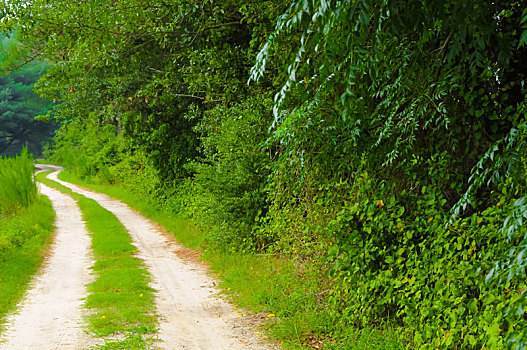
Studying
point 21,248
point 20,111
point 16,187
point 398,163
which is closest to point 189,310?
point 398,163

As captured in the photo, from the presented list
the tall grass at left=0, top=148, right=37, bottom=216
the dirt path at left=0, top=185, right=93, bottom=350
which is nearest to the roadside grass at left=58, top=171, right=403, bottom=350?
the dirt path at left=0, top=185, right=93, bottom=350

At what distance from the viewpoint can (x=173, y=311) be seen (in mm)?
7016

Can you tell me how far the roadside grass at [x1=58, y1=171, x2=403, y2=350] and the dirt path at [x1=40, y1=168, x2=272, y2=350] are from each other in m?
0.28

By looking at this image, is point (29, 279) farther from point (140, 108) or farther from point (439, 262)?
point (140, 108)

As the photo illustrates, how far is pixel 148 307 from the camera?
7.11 metres

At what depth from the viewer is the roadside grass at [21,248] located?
8.08m

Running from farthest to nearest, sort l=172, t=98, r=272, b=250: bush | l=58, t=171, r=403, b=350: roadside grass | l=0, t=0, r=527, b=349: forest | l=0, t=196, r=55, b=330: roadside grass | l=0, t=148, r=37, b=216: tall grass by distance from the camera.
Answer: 1. l=0, t=148, r=37, b=216: tall grass
2. l=172, t=98, r=272, b=250: bush
3. l=0, t=196, r=55, b=330: roadside grass
4. l=58, t=171, r=403, b=350: roadside grass
5. l=0, t=0, r=527, b=349: forest

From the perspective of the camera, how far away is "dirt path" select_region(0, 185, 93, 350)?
5758 mm

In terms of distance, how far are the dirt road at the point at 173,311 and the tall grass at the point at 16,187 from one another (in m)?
4.27

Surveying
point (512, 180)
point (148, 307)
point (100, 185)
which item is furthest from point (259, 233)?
point (100, 185)

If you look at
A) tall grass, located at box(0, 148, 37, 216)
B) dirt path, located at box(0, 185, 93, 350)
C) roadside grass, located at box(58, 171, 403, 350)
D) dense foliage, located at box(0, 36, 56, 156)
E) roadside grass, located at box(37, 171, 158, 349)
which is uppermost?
dense foliage, located at box(0, 36, 56, 156)

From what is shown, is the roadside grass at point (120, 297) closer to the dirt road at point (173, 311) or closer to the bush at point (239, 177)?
the dirt road at point (173, 311)

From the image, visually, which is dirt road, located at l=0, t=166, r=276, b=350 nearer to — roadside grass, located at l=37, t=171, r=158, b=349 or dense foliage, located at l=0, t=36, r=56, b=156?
roadside grass, located at l=37, t=171, r=158, b=349

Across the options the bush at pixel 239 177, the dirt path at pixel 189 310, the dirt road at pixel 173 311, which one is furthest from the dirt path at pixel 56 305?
the bush at pixel 239 177
